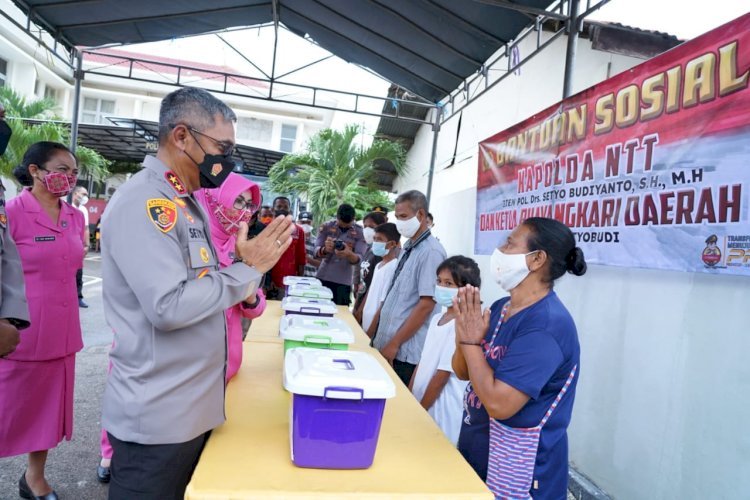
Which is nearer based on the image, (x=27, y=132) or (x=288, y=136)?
(x=27, y=132)

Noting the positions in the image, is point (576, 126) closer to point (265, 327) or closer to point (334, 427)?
Answer: point (265, 327)

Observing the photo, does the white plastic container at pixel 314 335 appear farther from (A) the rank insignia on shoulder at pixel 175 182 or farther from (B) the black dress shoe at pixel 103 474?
(B) the black dress shoe at pixel 103 474

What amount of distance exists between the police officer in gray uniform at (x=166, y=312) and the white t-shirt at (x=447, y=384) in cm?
109

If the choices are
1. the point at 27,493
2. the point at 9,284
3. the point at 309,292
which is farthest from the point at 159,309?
the point at 309,292

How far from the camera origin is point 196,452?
1449 millimetres

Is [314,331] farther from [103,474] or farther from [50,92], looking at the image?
[50,92]

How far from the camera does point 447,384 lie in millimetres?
2275

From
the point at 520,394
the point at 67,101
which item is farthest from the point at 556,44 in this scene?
the point at 67,101

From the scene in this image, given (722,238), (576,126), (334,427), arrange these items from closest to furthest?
(334,427) < (722,238) < (576,126)

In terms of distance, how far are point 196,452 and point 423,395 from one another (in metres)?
1.15

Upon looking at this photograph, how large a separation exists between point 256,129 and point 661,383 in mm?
22808

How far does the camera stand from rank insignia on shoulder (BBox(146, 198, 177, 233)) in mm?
1300

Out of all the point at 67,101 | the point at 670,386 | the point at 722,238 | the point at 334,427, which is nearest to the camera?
the point at 334,427

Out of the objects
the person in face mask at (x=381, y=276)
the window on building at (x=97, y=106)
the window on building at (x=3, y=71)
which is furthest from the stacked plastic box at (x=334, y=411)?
the window on building at (x=97, y=106)
